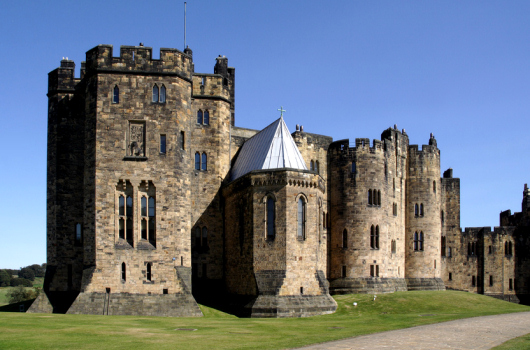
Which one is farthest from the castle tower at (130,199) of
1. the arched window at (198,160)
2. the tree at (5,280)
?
the tree at (5,280)

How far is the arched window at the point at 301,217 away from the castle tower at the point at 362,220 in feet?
49.2

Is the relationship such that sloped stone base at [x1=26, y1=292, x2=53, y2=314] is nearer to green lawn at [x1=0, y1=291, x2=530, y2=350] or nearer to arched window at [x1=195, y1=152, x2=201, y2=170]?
green lawn at [x1=0, y1=291, x2=530, y2=350]

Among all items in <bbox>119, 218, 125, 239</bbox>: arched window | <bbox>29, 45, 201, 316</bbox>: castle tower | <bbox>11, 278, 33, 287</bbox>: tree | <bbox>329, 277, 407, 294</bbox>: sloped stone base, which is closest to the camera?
<bbox>29, 45, 201, 316</bbox>: castle tower

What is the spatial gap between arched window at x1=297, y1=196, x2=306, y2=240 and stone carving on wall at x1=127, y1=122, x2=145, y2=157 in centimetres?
1225

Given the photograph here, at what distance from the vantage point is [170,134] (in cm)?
4675

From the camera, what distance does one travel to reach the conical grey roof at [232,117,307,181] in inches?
1890

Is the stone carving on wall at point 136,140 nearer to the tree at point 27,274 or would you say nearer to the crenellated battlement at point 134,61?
the crenellated battlement at point 134,61

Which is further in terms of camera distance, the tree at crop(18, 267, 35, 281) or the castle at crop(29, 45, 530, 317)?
the tree at crop(18, 267, 35, 281)

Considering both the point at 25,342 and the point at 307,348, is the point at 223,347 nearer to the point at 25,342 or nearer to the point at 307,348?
the point at 307,348

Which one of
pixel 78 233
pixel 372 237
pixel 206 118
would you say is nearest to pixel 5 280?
pixel 78 233

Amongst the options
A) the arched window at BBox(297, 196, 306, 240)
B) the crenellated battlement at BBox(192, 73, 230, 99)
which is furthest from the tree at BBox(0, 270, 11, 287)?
the arched window at BBox(297, 196, 306, 240)

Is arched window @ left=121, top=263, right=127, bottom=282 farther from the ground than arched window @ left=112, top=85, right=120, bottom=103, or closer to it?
closer to it

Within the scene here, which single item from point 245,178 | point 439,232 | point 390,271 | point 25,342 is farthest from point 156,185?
point 439,232

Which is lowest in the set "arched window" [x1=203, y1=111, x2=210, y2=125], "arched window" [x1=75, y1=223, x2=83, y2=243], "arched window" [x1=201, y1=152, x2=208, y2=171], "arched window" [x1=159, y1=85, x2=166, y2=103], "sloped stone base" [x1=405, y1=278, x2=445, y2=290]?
"sloped stone base" [x1=405, y1=278, x2=445, y2=290]
